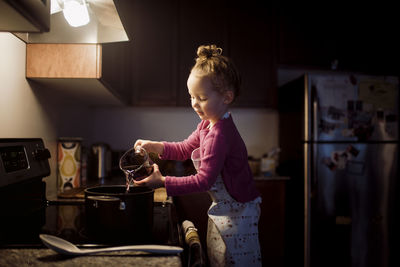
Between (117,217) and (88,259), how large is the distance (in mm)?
98

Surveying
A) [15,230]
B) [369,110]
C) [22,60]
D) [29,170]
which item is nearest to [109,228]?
[15,230]

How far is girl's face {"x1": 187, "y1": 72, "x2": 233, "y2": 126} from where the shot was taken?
0.90 meters

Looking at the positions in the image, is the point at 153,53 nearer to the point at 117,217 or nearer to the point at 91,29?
the point at 91,29

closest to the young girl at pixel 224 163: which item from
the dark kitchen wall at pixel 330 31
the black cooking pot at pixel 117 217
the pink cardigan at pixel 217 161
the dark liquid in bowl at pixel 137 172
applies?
the pink cardigan at pixel 217 161

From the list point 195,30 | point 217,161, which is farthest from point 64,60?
point 195,30

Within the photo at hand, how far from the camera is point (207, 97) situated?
35.6 inches

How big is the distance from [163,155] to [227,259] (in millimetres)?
369

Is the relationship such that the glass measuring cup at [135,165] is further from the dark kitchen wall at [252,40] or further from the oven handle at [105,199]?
the dark kitchen wall at [252,40]

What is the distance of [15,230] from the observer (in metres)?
0.77

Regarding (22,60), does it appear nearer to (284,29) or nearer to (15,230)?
(15,230)

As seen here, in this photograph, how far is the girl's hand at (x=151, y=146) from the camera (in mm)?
926

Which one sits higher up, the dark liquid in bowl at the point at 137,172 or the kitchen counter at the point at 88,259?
the dark liquid in bowl at the point at 137,172

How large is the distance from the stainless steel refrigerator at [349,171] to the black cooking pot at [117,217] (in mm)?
1657

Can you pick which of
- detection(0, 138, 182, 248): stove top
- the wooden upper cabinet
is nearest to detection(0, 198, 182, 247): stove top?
detection(0, 138, 182, 248): stove top
